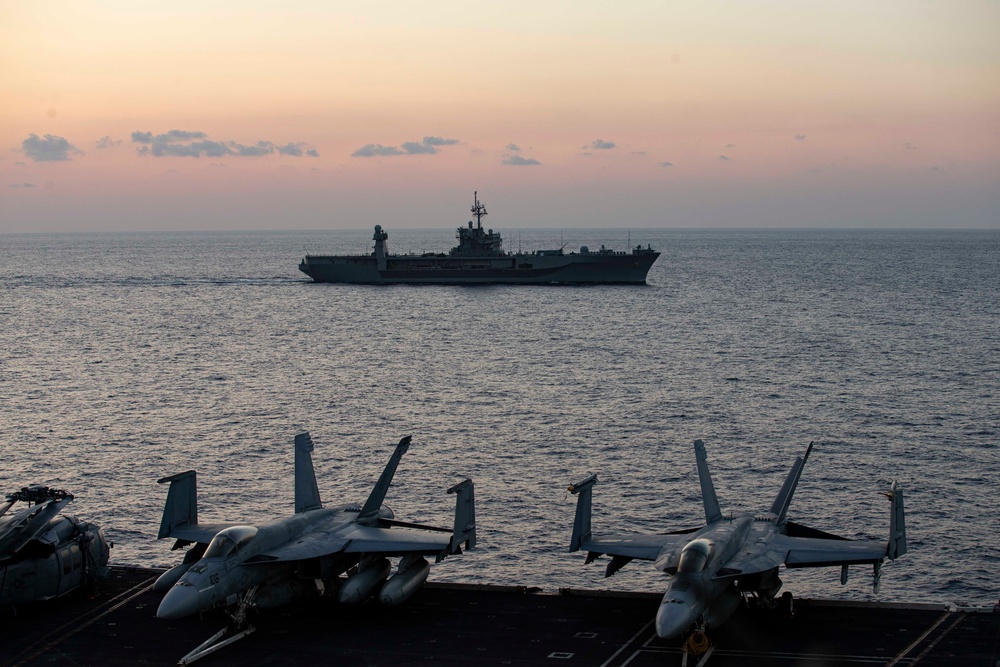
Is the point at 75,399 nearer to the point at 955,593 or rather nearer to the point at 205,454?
the point at 205,454

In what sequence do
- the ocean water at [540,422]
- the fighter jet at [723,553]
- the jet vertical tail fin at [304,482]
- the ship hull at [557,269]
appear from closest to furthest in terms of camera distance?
1. the fighter jet at [723,553]
2. the jet vertical tail fin at [304,482]
3. the ocean water at [540,422]
4. the ship hull at [557,269]

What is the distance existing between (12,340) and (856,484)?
106 meters

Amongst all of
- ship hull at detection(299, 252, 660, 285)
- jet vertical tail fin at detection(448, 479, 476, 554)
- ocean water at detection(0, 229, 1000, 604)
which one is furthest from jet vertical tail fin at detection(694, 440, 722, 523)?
ship hull at detection(299, 252, 660, 285)

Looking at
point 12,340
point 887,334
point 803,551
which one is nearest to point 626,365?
point 887,334

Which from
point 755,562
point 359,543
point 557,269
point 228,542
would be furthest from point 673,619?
point 557,269

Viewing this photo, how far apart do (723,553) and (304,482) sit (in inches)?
592

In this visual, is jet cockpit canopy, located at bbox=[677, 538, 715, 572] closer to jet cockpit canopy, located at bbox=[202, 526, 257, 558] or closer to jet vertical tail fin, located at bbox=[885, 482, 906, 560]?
jet vertical tail fin, located at bbox=[885, 482, 906, 560]

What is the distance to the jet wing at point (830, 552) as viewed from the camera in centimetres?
2986

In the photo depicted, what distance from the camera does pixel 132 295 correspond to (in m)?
190

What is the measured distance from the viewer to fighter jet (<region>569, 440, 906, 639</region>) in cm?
2692

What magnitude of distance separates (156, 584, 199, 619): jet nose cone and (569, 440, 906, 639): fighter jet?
37.2 ft

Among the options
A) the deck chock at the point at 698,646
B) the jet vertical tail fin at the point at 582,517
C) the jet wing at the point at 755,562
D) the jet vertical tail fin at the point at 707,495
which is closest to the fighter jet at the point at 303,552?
the jet vertical tail fin at the point at 582,517

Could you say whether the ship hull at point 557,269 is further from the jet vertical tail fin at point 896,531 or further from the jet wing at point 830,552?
the jet vertical tail fin at point 896,531

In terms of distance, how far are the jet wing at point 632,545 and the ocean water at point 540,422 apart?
10441 millimetres
